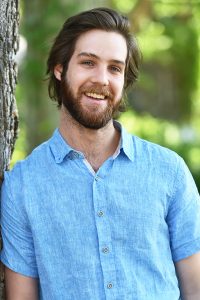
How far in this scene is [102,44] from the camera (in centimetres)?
293

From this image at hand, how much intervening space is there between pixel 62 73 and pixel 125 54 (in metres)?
0.27

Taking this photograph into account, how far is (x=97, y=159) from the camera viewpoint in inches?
118

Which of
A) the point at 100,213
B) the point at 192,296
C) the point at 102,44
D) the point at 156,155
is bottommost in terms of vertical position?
the point at 192,296

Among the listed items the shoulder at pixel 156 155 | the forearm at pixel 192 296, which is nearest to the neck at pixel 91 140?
the shoulder at pixel 156 155

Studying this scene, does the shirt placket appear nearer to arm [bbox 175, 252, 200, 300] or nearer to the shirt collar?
the shirt collar

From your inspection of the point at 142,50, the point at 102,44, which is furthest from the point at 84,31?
the point at 142,50

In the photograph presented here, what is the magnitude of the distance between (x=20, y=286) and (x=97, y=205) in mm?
444

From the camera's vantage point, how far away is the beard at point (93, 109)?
291 cm

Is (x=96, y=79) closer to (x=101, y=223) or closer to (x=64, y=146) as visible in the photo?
(x=64, y=146)

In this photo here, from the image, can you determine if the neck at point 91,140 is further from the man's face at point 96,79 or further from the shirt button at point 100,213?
the shirt button at point 100,213

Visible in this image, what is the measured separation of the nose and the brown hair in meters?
0.18

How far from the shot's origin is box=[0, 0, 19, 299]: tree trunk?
9.78 feet

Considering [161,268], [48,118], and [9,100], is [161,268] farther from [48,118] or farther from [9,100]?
[48,118]

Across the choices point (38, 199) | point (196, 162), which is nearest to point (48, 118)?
point (196, 162)
